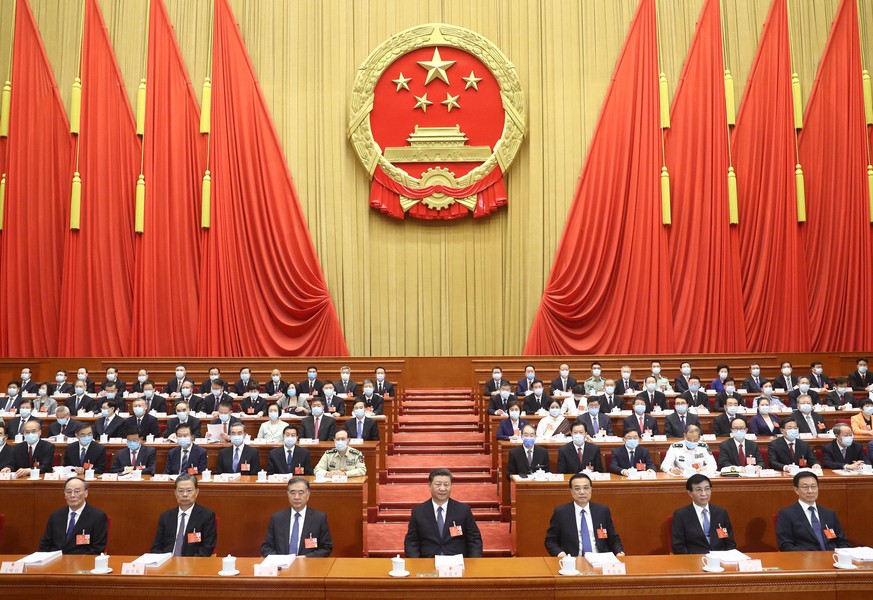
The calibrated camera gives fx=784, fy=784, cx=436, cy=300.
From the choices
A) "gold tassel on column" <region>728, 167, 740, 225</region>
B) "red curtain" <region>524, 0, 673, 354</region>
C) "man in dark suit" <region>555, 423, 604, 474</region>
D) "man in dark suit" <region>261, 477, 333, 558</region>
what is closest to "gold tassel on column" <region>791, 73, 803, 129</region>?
"gold tassel on column" <region>728, 167, 740, 225</region>

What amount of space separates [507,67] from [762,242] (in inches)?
194

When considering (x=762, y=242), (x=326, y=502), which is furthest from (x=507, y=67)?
(x=326, y=502)

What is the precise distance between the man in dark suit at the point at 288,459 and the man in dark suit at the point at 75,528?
1668 millimetres

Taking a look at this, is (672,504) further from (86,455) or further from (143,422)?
→ (143,422)

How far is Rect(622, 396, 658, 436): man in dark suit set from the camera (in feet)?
25.3

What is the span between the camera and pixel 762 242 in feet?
40.3

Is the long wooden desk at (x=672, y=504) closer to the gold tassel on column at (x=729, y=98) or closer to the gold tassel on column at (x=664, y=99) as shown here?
the gold tassel on column at (x=664, y=99)

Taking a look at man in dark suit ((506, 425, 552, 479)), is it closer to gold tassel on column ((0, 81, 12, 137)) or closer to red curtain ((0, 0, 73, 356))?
red curtain ((0, 0, 73, 356))

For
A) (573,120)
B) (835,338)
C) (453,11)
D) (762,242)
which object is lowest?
(835,338)

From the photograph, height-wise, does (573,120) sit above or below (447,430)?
above

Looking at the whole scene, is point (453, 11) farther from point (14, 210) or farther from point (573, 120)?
point (14, 210)

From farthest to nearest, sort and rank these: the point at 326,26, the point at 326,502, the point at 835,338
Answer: the point at 326,26, the point at 835,338, the point at 326,502

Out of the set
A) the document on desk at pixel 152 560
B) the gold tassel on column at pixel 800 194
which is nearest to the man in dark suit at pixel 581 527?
the document on desk at pixel 152 560

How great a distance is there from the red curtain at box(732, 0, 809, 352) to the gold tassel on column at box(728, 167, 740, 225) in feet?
0.83
